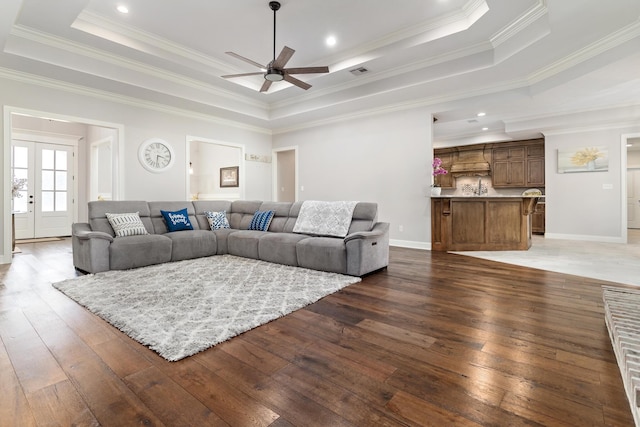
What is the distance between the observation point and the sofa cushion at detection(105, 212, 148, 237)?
4266 millimetres

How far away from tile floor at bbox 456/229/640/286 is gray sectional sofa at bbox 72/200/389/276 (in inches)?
88.3

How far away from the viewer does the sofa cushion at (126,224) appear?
4.27 m

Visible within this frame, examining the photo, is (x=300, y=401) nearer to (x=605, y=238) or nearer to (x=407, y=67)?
(x=407, y=67)

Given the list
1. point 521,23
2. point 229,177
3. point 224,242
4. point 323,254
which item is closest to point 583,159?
point 521,23

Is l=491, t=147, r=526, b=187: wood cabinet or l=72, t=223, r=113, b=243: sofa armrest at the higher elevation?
l=491, t=147, r=526, b=187: wood cabinet

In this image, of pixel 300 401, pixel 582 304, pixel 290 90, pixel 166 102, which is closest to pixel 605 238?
pixel 582 304

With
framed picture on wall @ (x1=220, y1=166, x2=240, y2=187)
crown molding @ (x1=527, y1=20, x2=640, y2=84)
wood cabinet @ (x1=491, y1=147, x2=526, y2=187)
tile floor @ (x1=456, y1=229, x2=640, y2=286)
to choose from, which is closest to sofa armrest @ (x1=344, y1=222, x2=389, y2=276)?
tile floor @ (x1=456, y1=229, x2=640, y2=286)

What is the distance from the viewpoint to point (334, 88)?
5895 mm

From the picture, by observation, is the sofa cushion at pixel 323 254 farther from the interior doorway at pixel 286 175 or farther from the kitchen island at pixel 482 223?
the interior doorway at pixel 286 175

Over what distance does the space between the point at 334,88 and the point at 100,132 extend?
5.71 metres

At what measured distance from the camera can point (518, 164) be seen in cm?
831

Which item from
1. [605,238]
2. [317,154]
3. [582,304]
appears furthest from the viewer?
[317,154]

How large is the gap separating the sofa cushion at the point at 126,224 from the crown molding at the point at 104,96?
2.23 metres

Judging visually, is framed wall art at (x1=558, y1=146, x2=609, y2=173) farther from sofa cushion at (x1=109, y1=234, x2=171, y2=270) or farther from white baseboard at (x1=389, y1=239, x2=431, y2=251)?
sofa cushion at (x1=109, y1=234, x2=171, y2=270)
